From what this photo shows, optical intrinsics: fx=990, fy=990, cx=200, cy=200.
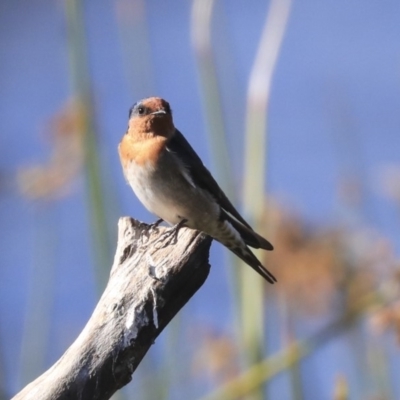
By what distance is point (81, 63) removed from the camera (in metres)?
2.55

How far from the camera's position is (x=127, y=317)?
165cm

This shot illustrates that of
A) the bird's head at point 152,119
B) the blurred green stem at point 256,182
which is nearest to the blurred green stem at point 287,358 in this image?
the blurred green stem at point 256,182

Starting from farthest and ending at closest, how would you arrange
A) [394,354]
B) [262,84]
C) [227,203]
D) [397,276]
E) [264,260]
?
[394,354]
[264,260]
[227,203]
[262,84]
[397,276]

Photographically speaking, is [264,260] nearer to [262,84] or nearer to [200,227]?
[200,227]

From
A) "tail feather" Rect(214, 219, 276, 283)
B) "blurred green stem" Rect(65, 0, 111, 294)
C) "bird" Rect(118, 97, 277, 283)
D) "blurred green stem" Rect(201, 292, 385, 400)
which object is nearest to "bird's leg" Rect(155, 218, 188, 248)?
"blurred green stem" Rect(65, 0, 111, 294)

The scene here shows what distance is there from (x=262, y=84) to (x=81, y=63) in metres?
0.49

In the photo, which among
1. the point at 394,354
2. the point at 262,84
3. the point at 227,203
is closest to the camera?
the point at 262,84

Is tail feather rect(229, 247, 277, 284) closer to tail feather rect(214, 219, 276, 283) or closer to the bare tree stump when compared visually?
tail feather rect(214, 219, 276, 283)

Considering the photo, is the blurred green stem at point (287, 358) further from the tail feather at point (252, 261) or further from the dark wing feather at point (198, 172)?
the dark wing feather at point (198, 172)

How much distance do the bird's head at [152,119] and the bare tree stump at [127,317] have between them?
1.25 m

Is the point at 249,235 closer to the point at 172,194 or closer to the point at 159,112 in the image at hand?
the point at 172,194

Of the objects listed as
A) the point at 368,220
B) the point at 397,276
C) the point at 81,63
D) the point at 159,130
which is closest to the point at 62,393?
the point at 397,276

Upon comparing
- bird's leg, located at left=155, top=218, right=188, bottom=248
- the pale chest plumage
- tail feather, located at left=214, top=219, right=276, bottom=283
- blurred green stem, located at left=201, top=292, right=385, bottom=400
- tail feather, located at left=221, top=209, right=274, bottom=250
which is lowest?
blurred green stem, located at left=201, top=292, right=385, bottom=400

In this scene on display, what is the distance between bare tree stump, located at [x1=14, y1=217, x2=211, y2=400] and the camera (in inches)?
61.7
